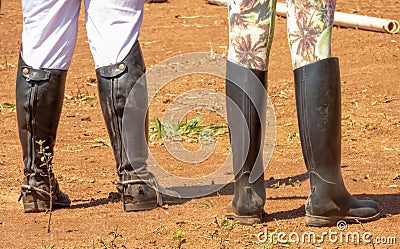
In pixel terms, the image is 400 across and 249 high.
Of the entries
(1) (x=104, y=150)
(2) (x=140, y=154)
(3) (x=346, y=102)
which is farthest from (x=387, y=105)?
(2) (x=140, y=154)

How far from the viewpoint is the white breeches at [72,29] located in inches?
156

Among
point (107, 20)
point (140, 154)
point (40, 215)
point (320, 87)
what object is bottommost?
point (40, 215)

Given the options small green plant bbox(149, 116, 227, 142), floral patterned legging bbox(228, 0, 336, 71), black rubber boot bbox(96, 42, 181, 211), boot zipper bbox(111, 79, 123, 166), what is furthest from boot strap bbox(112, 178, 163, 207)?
small green plant bbox(149, 116, 227, 142)

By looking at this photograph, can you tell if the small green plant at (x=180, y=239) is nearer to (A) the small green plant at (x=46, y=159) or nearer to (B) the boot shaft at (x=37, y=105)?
(A) the small green plant at (x=46, y=159)

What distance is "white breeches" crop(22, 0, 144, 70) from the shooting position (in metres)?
3.96

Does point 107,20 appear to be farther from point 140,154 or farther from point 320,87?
point 320,87

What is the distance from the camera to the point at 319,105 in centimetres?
366

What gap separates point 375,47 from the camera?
7.52 m

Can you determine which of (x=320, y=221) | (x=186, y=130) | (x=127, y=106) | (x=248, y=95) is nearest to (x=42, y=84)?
(x=127, y=106)

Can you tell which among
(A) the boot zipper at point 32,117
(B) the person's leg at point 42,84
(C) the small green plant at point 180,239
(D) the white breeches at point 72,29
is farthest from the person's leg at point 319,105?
(A) the boot zipper at point 32,117

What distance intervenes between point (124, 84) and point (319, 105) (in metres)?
0.85

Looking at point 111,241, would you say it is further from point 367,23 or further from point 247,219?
point 367,23

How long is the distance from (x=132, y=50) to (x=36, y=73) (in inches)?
16.7

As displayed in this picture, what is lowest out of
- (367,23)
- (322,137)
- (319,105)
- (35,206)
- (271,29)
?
(35,206)
